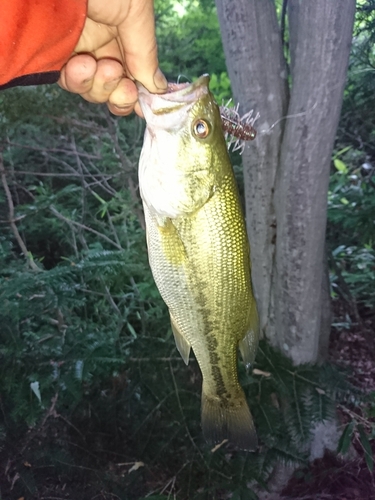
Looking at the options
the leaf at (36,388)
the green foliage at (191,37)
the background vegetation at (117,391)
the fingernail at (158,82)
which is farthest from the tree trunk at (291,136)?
the green foliage at (191,37)

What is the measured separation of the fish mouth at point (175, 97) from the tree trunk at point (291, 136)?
117cm

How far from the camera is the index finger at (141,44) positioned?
1509mm

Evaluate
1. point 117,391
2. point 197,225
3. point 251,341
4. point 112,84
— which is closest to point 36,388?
point 117,391

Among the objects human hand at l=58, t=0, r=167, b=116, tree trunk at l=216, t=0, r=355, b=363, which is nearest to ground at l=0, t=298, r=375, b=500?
tree trunk at l=216, t=0, r=355, b=363

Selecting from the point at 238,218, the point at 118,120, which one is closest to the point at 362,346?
the point at 118,120

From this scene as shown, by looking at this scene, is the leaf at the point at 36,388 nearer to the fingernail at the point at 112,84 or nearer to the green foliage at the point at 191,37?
the fingernail at the point at 112,84

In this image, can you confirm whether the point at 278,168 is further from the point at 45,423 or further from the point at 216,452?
the point at 45,423

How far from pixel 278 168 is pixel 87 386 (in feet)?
6.18

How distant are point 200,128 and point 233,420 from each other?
1288 mm

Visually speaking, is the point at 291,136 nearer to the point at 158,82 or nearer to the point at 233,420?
the point at 158,82

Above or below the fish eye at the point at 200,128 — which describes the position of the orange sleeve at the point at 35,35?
above

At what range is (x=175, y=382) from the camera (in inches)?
102

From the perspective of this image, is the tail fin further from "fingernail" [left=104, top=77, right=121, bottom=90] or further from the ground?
"fingernail" [left=104, top=77, right=121, bottom=90]

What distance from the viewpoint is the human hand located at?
4.92 feet
